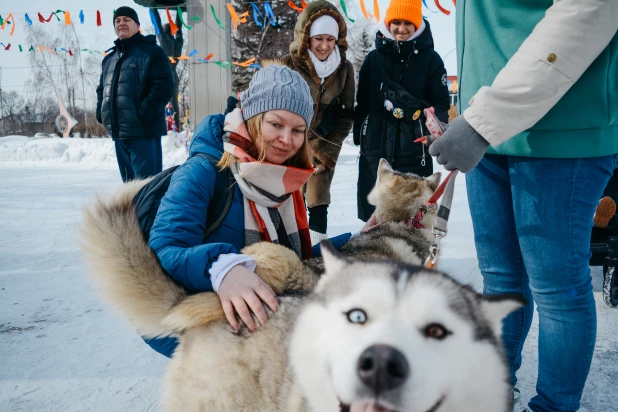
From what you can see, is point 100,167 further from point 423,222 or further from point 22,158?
point 423,222

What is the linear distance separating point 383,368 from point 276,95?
1213 mm

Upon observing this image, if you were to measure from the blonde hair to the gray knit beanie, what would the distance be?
1.2 inches

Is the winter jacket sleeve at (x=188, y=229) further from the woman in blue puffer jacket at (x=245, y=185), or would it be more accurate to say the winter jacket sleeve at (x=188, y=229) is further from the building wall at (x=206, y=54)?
the building wall at (x=206, y=54)

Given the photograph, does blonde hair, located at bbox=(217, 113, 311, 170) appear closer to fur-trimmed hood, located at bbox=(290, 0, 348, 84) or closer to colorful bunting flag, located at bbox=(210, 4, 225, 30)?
fur-trimmed hood, located at bbox=(290, 0, 348, 84)

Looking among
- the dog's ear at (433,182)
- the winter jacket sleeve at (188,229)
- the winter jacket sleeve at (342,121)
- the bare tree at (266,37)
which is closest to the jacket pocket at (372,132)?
the winter jacket sleeve at (342,121)

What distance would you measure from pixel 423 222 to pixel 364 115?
1152 millimetres

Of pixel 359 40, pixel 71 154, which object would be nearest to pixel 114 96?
pixel 71 154

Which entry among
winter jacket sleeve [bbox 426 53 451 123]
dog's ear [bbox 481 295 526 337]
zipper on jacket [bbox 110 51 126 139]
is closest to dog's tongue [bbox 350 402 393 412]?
dog's ear [bbox 481 295 526 337]

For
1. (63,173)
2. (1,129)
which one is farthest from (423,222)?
(1,129)

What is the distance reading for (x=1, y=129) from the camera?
25.1m

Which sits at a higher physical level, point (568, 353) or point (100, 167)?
point (568, 353)

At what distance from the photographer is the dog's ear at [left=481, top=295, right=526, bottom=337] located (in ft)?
3.23

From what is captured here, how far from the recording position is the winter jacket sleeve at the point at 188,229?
133 centimetres

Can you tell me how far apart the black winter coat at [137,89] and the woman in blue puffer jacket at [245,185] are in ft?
9.29
